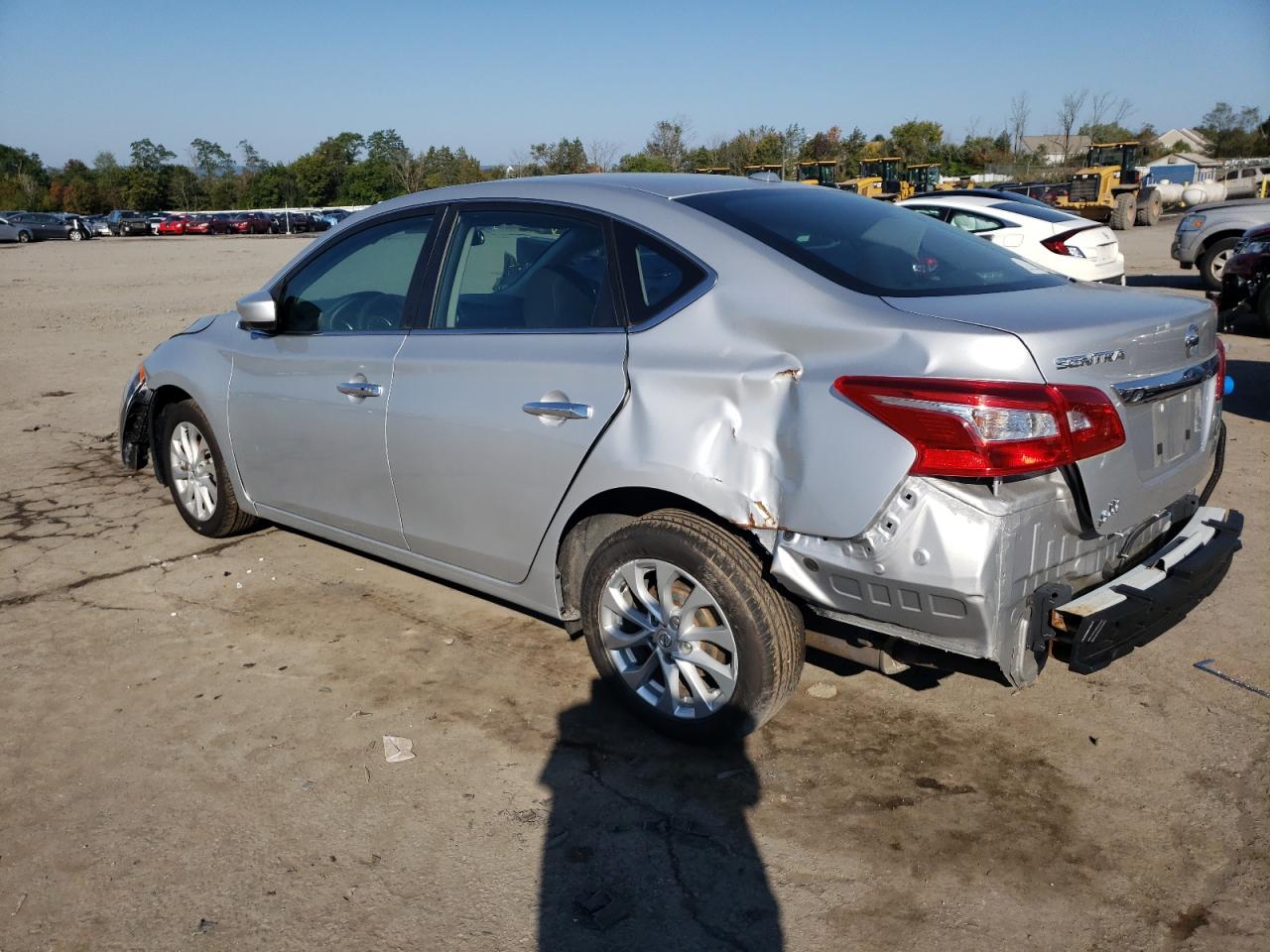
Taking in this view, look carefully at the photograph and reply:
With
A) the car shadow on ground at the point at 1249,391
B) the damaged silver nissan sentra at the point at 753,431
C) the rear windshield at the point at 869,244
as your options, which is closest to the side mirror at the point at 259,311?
the damaged silver nissan sentra at the point at 753,431

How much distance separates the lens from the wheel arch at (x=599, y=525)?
3.14 metres

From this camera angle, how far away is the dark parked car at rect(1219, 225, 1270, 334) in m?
9.55

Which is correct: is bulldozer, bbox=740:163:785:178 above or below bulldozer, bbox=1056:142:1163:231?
above

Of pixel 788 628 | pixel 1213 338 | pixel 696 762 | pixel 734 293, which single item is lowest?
pixel 696 762

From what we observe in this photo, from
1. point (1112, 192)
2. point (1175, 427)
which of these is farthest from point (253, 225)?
point (1175, 427)

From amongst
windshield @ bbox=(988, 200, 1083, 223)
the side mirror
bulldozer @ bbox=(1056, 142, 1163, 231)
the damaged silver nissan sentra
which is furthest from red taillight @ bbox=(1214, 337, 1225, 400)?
bulldozer @ bbox=(1056, 142, 1163, 231)

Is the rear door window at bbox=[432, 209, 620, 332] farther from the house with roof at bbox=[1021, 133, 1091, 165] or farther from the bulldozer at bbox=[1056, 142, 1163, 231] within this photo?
the house with roof at bbox=[1021, 133, 1091, 165]

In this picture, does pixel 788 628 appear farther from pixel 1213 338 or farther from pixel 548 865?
pixel 1213 338

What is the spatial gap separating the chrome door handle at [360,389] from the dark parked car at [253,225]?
58.7 meters

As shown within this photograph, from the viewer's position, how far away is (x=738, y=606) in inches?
120

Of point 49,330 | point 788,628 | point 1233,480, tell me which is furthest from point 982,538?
point 49,330

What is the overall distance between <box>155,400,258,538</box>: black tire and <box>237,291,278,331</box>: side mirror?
79 centimetres

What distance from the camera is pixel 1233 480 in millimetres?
6051

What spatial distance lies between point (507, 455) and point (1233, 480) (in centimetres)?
464
